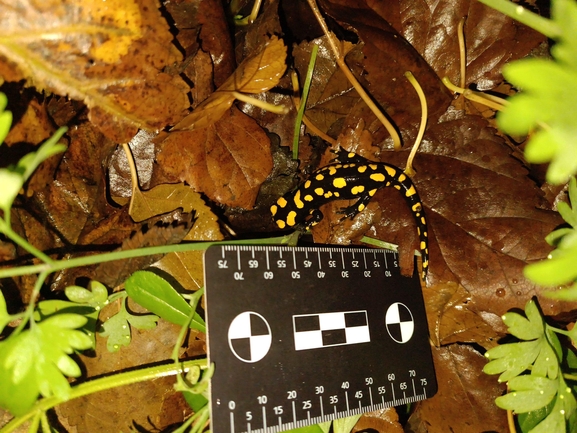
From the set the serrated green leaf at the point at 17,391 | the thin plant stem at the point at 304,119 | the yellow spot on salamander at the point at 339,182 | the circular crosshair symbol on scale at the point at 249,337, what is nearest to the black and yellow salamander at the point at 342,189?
the yellow spot on salamander at the point at 339,182

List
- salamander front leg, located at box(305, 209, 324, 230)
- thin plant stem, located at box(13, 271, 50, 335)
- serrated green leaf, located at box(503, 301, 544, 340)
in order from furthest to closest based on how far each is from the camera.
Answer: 1. salamander front leg, located at box(305, 209, 324, 230)
2. serrated green leaf, located at box(503, 301, 544, 340)
3. thin plant stem, located at box(13, 271, 50, 335)

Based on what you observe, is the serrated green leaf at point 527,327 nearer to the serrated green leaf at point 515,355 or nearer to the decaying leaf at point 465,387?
the serrated green leaf at point 515,355

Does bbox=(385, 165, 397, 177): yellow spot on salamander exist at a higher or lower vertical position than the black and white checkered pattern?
higher

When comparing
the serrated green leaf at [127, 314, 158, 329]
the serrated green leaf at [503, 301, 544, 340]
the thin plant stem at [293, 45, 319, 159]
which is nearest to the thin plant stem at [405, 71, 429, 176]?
the thin plant stem at [293, 45, 319, 159]

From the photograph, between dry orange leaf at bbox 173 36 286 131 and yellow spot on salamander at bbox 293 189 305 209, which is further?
yellow spot on salamander at bbox 293 189 305 209

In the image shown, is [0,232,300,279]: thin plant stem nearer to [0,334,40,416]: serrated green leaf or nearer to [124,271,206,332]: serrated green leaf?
[124,271,206,332]: serrated green leaf

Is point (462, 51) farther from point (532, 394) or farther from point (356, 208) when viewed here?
point (532, 394)

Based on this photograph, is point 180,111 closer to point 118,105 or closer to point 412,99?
point 118,105

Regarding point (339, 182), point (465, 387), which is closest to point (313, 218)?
point (339, 182)

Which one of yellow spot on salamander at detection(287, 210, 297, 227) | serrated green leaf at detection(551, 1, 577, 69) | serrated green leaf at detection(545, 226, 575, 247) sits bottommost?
serrated green leaf at detection(545, 226, 575, 247)

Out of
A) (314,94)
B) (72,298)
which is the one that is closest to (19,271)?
(72,298)
